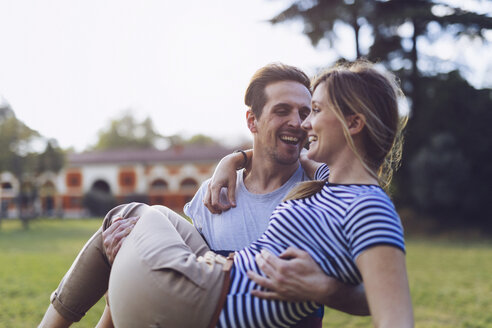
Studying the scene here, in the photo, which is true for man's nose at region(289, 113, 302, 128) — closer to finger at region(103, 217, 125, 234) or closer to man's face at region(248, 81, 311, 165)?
man's face at region(248, 81, 311, 165)

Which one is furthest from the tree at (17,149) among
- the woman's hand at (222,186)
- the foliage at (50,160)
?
the woman's hand at (222,186)

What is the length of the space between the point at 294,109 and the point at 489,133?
1767cm

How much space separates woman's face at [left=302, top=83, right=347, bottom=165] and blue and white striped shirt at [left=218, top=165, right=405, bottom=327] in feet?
0.44

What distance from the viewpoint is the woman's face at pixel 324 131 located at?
194cm

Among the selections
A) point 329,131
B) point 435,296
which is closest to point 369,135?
point 329,131

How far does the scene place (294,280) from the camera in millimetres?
1776

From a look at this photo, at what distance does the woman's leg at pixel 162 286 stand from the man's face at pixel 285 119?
1.06 metres

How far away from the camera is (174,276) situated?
1.84 meters

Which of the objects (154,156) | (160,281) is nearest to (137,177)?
(154,156)

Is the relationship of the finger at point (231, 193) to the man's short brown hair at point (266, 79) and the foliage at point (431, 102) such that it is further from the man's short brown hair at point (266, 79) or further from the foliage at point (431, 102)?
the foliage at point (431, 102)

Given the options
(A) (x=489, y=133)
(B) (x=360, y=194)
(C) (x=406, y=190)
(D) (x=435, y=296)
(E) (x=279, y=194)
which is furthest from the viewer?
(C) (x=406, y=190)

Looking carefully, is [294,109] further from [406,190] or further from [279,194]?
[406,190]

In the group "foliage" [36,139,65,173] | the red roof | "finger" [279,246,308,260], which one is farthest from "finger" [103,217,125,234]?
the red roof

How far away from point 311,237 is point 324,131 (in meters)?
0.43
